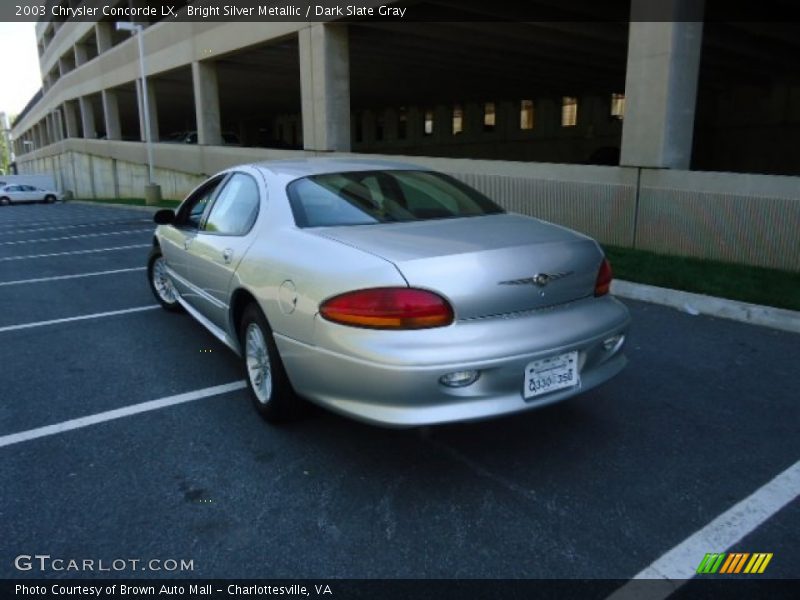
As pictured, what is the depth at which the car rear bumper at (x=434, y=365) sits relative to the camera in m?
2.83

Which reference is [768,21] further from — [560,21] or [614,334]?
[614,334]

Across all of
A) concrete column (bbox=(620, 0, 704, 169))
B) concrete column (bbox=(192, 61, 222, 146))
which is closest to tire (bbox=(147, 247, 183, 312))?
concrete column (bbox=(620, 0, 704, 169))

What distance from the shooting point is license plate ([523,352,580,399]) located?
3.00 metres

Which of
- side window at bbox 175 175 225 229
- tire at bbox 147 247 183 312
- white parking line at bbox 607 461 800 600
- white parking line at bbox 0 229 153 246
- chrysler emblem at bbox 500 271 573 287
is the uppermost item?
side window at bbox 175 175 225 229

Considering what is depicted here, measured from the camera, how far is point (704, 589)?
2.38 meters

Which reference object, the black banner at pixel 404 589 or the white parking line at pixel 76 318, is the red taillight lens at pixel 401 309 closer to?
the black banner at pixel 404 589

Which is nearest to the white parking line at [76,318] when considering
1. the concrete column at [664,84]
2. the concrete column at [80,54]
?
the concrete column at [664,84]

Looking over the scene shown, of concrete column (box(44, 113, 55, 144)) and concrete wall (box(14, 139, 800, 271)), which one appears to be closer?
concrete wall (box(14, 139, 800, 271))

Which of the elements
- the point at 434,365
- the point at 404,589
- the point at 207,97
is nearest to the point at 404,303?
the point at 434,365

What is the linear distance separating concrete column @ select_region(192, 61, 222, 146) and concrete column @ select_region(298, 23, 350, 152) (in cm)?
699

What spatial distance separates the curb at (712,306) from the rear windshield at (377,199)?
295cm

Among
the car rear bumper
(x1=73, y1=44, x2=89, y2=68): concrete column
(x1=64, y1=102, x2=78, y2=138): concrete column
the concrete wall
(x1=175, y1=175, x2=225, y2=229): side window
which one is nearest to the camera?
the car rear bumper

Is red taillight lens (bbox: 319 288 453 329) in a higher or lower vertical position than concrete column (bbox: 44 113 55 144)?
lower

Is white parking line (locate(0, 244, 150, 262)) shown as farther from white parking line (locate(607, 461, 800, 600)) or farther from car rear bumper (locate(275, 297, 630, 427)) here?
white parking line (locate(607, 461, 800, 600))
